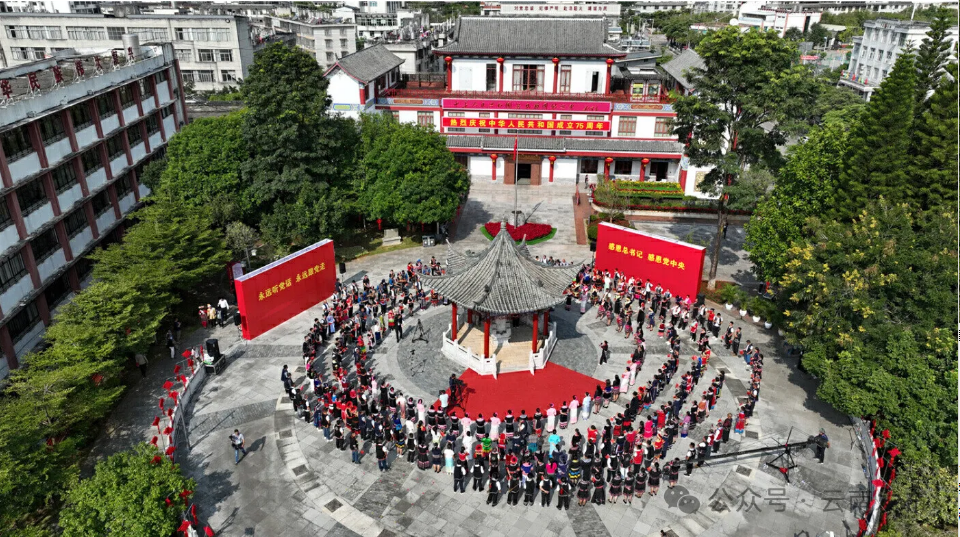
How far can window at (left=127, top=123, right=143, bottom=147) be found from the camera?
140 feet

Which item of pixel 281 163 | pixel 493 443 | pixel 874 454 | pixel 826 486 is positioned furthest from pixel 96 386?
pixel 874 454

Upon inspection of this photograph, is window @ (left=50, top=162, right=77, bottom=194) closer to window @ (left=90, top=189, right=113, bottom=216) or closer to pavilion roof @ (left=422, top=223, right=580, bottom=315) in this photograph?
window @ (left=90, top=189, right=113, bottom=216)

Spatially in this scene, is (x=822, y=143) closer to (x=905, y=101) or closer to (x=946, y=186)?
Result: (x=905, y=101)

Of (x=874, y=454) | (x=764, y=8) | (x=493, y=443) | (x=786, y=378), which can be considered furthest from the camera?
(x=764, y=8)

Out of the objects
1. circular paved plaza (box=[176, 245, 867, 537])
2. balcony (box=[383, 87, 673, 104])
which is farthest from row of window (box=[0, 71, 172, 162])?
balcony (box=[383, 87, 673, 104])

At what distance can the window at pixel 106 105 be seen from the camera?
126ft

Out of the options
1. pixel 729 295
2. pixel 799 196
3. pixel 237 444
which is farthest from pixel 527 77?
pixel 237 444

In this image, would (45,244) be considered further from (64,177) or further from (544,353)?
(544,353)

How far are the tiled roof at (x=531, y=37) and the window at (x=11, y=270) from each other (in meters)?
37.0

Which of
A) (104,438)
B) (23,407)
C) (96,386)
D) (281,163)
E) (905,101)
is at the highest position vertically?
(905,101)

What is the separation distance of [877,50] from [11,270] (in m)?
105

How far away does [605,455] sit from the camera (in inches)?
902

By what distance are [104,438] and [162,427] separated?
2200mm

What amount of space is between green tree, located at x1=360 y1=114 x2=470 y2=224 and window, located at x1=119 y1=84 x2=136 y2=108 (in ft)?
51.8
